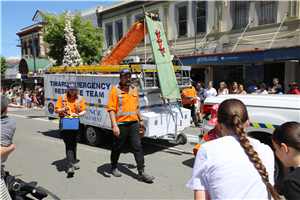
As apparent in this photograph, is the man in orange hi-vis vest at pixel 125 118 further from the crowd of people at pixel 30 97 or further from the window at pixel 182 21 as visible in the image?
the crowd of people at pixel 30 97

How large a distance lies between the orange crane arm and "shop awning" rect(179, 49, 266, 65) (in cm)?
665

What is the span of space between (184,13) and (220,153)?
1735 centimetres

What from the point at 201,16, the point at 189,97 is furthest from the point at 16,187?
the point at 201,16

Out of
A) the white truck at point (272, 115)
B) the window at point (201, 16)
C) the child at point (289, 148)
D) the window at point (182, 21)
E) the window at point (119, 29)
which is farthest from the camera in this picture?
the window at point (119, 29)

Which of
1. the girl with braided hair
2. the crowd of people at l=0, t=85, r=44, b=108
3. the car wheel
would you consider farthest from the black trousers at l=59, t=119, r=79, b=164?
the crowd of people at l=0, t=85, r=44, b=108

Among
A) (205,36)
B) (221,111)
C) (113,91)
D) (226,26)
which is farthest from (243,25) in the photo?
(221,111)

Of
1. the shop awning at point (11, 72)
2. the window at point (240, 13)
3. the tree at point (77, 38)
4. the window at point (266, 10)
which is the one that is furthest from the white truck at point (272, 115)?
the shop awning at point (11, 72)

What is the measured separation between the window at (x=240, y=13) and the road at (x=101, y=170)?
10882mm

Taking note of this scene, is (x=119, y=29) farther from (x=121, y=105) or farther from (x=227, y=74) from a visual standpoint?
(x=121, y=105)

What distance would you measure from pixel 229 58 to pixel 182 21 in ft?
19.3

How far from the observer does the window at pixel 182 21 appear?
17.4m

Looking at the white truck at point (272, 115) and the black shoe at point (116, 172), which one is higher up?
the white truck at point (272, 115)

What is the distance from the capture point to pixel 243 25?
14656mm

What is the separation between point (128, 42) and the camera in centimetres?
823
